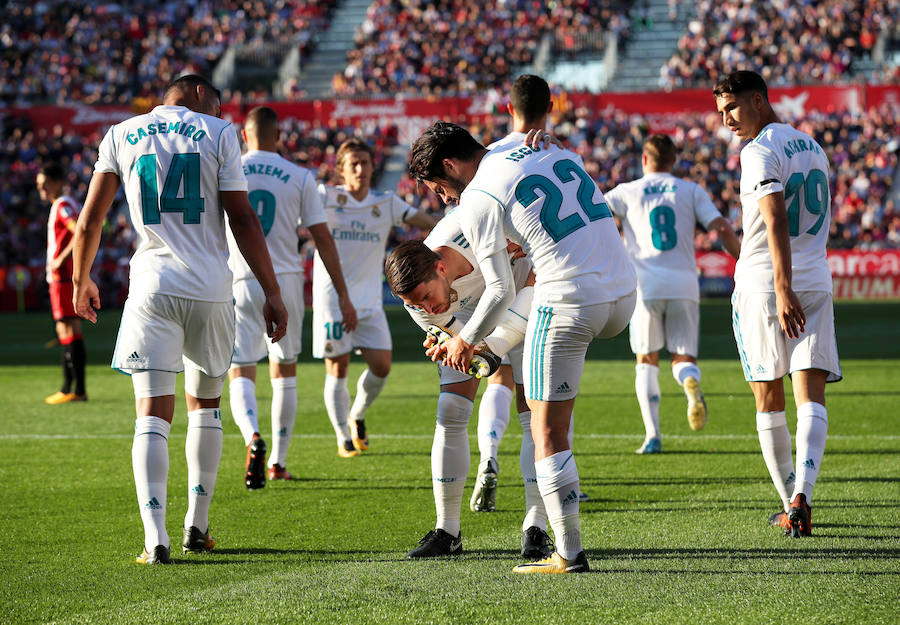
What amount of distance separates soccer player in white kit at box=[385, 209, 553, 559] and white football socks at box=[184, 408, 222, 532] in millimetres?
1016

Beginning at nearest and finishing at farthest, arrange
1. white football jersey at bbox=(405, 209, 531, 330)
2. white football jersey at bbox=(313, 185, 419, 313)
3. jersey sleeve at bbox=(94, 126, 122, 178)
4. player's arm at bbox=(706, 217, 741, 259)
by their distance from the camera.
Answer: white football jersey at bbox=(405, 209, 531, 330)
jersey sleeve at bbox=(94, 126, 122, 178)
player's arm at bbox=(706, 217, 741, 259)
white football jersey at bbox=(313, 185, 419, 313)

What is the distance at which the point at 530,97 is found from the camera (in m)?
5.63

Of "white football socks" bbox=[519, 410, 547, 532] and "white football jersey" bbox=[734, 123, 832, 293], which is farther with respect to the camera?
→ "white football jersey" bbox=[734, 123, 832, 293]

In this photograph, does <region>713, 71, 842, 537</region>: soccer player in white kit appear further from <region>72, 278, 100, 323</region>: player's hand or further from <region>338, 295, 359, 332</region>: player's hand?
<region>72, 278, 100, 323</region>: player's hand

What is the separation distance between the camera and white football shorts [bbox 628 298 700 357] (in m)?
9.05

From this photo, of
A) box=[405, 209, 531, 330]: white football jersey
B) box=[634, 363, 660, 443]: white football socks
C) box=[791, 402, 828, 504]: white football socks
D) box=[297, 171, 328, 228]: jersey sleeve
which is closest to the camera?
box=[405, 209, 531, 330]: white football jersey

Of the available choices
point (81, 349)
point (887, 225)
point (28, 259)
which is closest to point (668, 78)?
point (887, 225)

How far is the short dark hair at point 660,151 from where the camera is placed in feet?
29.2

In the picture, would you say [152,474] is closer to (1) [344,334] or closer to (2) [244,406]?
(2) [244,406]

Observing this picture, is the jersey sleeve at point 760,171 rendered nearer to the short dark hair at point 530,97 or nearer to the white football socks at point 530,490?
the short dark hair at point 530,97

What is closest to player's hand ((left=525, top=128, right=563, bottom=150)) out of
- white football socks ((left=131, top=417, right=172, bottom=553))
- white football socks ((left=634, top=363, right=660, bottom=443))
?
white football socks ((left=131, top=417, right=172, bottom=553))

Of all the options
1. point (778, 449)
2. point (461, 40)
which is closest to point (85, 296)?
point (778, 449)

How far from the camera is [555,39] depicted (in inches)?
1601

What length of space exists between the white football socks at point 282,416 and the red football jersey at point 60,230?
15.2 ft
